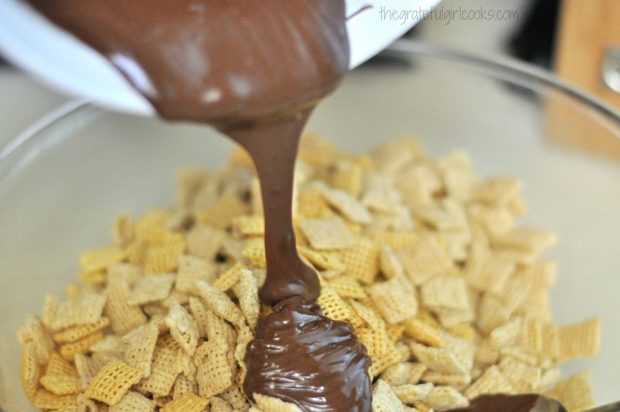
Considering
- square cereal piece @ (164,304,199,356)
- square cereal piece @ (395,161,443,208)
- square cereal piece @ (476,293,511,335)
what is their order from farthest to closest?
square cereal piece @ (395,161,443,208) < square cereal piece @ (476,293,511,335) < square cereal piece @ (164,304,199,356)

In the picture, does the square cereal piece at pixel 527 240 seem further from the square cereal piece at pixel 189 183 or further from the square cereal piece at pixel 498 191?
the square cereal piece at pixel 189 183

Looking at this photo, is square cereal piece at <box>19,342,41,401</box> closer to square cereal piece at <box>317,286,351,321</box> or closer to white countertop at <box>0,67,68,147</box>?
square cereal piece at <box>317,286,351,321</box>

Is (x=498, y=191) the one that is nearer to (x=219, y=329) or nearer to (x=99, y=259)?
(x=219, y=329)

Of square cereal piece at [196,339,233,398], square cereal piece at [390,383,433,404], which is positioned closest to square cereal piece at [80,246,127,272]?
square cereal piece at [196,339,233,398]

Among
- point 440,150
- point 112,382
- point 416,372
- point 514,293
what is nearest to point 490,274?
point 514,293

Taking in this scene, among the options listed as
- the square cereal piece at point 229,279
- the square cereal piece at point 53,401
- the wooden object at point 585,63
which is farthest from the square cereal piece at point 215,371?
the wooden object at point 585,63
